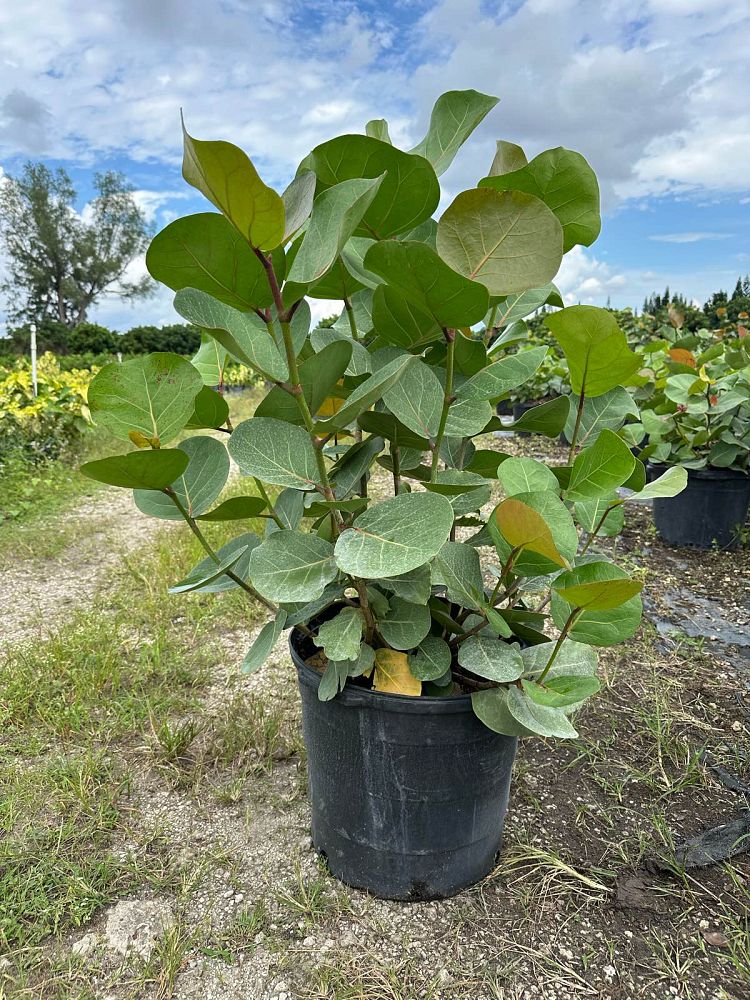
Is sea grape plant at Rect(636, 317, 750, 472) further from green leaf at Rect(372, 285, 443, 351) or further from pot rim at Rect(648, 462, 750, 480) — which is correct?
green leaf at Rect(372, 285, 443, 351)

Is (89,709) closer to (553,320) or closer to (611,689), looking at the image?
(611,689)

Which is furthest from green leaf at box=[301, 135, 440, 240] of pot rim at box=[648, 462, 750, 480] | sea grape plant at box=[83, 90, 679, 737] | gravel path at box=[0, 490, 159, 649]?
pot rim at box=[648, 462, 750, 480]

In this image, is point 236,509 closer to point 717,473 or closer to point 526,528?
point 526,528

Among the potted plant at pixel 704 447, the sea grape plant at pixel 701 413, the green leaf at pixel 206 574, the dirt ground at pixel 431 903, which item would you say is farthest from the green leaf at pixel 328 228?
the potted plant at pixel 704 447

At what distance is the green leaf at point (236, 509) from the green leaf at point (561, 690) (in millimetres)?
456

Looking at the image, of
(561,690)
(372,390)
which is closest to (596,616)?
(561,690)

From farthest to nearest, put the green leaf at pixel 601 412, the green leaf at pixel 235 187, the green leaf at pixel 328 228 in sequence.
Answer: the green leaf at pixel 601 412, the green leaf at pixel 328 228, the green leaf at pixel 235 187

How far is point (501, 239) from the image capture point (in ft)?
2.55

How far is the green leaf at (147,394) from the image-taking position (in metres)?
0.85

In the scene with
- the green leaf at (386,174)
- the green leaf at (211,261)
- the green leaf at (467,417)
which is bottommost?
the green leaf at (467,417)

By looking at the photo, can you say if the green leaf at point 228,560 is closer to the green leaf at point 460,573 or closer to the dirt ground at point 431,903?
the green leaf at point 460,573

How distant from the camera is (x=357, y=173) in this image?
2.85 feet

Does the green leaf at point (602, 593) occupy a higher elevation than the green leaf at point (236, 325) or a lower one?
lower

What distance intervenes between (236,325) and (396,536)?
0.32m
